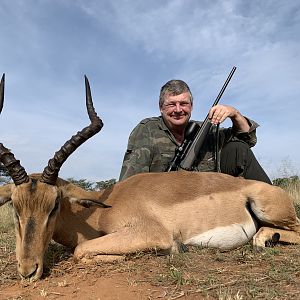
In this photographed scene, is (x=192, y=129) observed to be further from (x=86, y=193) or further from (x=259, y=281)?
(x=259, y=281)

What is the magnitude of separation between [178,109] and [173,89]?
359mm

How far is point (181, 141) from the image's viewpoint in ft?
23.7

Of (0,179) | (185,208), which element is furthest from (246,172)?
(0,179)

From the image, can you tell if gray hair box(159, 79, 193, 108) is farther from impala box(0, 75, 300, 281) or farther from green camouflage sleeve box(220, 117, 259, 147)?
impala box(0, 75, 300, 281)

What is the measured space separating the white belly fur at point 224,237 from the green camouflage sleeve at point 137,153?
192 cm

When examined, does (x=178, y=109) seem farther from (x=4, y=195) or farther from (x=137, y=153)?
(x=4, y=195)

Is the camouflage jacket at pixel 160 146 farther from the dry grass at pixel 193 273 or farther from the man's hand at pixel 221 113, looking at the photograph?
the dry grass at pixel 193 273

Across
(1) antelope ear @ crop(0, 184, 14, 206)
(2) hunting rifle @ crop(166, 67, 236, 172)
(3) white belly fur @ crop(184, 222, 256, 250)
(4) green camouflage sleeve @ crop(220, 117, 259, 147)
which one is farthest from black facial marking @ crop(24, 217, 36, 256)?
(4) green camouflage sleeve @ crop(220, 117, 259, 147)

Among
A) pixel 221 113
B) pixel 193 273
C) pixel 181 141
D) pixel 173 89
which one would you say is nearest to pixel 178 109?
A: pixel 173 89

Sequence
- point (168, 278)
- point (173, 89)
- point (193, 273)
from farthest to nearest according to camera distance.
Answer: point (173, 89)
point (193, 273)
point (168, 278)

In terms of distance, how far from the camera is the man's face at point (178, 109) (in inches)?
273

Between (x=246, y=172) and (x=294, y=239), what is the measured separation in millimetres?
1558

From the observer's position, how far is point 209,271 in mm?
3779

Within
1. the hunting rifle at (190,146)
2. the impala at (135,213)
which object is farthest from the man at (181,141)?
the impala at (135,213)
